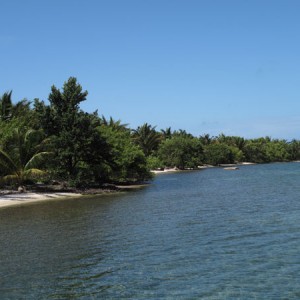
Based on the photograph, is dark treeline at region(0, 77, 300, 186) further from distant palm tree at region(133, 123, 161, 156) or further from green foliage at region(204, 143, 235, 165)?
green foliage at region(204, 143, 235, 165)

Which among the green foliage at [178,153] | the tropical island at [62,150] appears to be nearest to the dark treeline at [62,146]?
the tropical island at [62,150]

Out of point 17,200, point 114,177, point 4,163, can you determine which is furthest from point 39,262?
point 114,177

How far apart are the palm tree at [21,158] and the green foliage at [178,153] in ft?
254

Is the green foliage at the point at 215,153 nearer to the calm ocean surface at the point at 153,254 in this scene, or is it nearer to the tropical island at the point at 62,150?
the tropical island at the point at 62,150

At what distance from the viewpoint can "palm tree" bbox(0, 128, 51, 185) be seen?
1577 inches

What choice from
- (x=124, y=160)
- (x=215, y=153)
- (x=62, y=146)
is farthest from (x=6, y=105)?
(x=215, y=153)

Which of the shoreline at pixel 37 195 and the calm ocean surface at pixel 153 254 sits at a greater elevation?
the shoreline at pixel 37 195

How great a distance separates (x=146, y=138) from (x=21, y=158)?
8067 centimetres

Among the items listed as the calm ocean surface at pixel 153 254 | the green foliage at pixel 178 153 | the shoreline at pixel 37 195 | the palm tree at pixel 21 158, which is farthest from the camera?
the green foliage at pixel 178 153

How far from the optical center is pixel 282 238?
59.6 feet

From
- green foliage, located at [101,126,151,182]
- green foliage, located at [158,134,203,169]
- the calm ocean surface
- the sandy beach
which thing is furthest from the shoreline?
green foliage, located at [158,134,203,169]

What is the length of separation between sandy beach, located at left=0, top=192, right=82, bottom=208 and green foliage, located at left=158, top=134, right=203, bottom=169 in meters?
76.5

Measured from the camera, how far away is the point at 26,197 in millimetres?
38750

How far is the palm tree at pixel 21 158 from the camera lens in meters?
40.1
